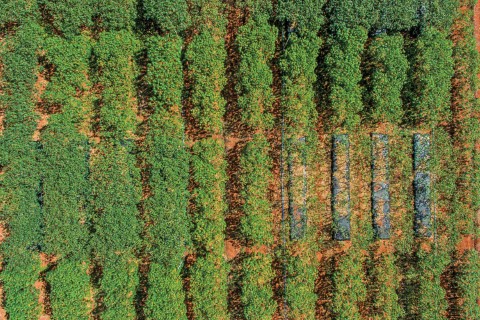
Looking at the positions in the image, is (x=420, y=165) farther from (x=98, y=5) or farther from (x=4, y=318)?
(x=4, y=318)

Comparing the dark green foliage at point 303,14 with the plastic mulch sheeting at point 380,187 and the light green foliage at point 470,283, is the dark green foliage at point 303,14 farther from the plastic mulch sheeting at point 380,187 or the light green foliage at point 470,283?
the light green foliage at point 470,283

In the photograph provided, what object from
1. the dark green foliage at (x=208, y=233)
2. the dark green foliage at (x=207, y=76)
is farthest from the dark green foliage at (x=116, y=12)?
the dark green foliage at (x=208, y=233)

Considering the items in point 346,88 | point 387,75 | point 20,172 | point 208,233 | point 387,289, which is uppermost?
point 387,75

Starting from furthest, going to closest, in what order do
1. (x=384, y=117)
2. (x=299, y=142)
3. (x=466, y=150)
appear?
(x=466, y=150) → (x=384, y=117) → (x=299, y=142)

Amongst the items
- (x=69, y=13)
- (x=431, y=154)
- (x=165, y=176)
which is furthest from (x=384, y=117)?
(x=69, y=13)

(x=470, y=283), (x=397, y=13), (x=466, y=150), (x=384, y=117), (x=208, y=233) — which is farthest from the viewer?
(x=466, y=150)

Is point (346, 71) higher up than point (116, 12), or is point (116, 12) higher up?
point (116, 12)

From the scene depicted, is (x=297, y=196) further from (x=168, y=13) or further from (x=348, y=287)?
(x=168, y=13)

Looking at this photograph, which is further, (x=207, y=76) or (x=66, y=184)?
(x=207, y=76)
